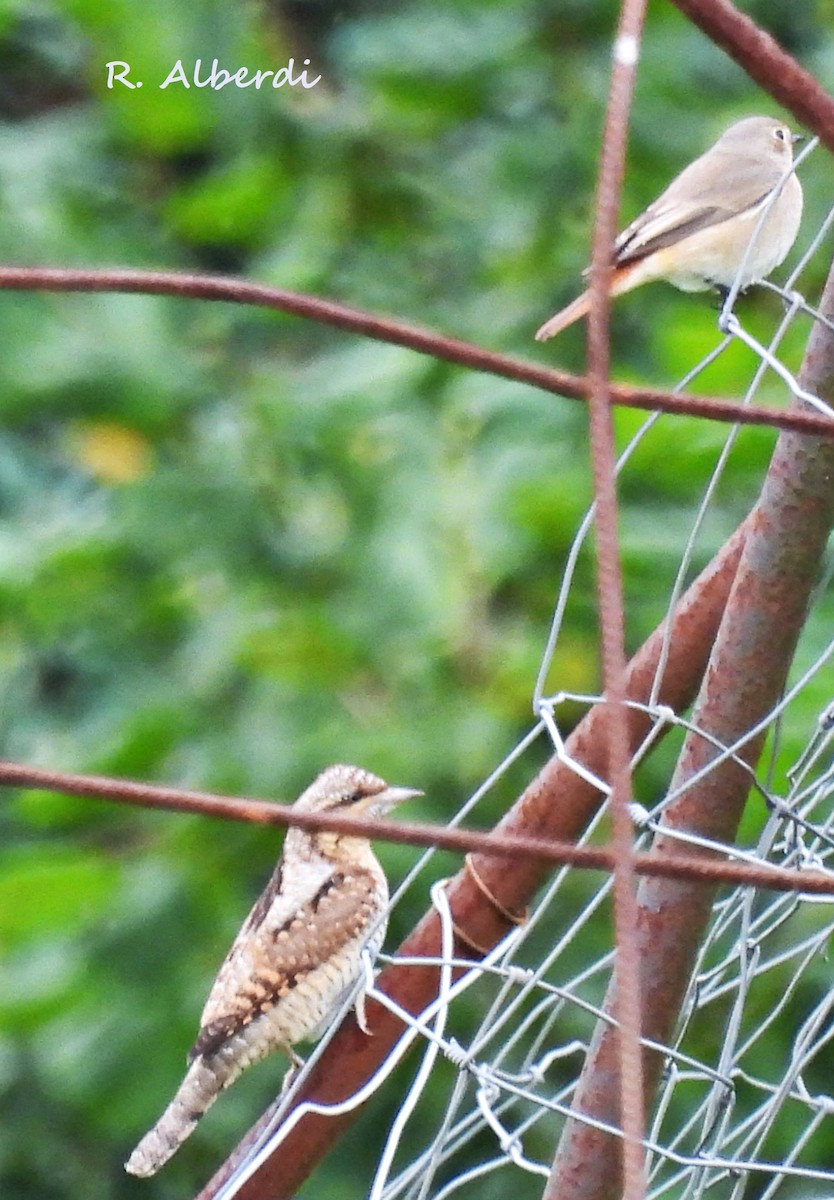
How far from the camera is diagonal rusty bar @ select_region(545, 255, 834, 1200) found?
1.92m

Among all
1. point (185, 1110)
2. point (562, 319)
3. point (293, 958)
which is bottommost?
point (185, 1110)

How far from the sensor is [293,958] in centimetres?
284

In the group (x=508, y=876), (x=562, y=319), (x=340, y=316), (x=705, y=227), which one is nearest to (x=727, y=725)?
(x=508, y=876)

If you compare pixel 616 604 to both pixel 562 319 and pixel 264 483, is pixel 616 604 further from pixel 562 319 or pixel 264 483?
pixel 264 483

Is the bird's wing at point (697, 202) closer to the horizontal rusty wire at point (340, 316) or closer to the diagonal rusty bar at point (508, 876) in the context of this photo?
the diagonal rusty bar at point (508, 876)

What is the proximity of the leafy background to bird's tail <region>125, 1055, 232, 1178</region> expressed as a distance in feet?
0.74

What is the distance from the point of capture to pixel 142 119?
3627 mm

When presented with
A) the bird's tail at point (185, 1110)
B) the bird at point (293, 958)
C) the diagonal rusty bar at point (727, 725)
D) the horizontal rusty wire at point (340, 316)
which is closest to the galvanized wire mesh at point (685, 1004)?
the diagonal rusty bar at point (727, 725)

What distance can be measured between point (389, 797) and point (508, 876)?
2.37 ft

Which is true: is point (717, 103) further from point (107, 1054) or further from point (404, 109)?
point (107, 1054)

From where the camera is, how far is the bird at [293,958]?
274cm

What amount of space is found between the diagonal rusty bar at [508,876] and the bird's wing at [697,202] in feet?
3.61

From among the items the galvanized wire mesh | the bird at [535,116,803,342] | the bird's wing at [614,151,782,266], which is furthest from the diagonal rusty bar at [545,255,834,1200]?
the bird's wing at [614,151,782,266]

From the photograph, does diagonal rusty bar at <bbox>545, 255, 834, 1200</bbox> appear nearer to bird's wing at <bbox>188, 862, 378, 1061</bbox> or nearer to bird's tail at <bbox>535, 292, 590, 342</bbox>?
bird's wing at <bbox>188, 862, 378, 1061</bbox>
